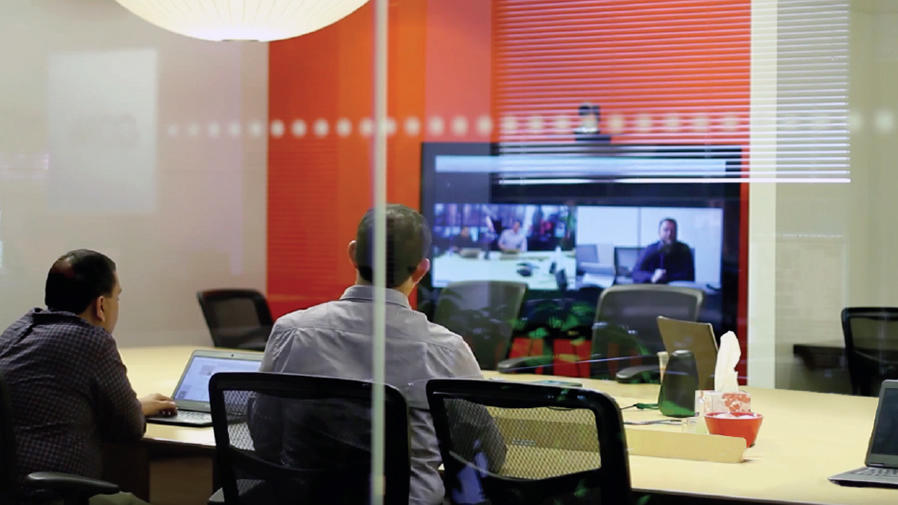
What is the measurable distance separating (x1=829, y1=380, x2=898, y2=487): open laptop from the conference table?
0.03 meters

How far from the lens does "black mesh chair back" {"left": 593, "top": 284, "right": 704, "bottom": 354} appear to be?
450cm

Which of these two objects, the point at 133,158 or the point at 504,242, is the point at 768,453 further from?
the point at 133,158

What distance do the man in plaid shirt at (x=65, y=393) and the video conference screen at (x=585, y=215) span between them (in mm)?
2005

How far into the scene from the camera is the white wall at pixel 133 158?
15.3ft

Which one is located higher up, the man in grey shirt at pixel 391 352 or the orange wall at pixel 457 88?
the orange wall at pixel 457 88

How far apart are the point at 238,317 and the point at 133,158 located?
1.01m

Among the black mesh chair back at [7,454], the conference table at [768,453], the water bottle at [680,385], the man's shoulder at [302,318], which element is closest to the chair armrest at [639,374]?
the conference table at [768,453]

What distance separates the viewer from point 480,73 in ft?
18.2

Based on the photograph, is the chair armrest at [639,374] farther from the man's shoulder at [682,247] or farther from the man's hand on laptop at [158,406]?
the man's hand on laptop at [158,406]

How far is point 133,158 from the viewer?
504 centimetres

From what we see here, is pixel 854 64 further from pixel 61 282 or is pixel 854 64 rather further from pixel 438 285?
pixel 61 282

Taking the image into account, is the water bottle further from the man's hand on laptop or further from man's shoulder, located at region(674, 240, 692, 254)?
man's shoulder, located at region(674, 240, 692, 254)

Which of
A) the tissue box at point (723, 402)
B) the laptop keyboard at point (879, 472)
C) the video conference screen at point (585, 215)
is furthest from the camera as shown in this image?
the video conference screen at point (585, 215)

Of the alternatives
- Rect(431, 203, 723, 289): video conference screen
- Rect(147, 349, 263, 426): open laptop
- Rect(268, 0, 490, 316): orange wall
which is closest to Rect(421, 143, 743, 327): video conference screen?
Rect(431, 203, 723, 289): video conference screen
